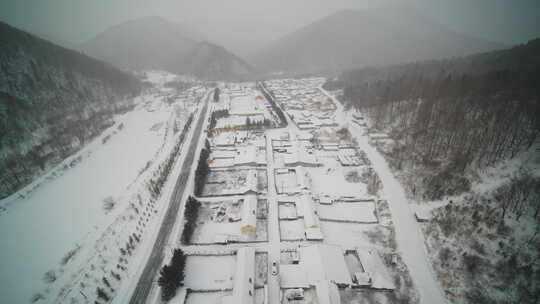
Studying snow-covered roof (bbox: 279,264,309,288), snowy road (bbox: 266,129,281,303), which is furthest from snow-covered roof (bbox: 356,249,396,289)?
snowy road (bbox: 266,129,281,303)

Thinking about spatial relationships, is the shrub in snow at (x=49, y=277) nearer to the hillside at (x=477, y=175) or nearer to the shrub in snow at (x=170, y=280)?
the shrub in snow at (x=170, y=280)

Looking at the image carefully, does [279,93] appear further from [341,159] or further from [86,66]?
[86,66]

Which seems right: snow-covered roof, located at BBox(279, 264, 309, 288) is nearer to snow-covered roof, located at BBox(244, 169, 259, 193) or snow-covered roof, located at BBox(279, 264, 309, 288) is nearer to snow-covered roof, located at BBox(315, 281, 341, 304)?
snow-covered roof, located at BBox(315, 281, 341, 304)

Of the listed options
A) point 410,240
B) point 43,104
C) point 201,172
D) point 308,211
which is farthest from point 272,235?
point 43,104

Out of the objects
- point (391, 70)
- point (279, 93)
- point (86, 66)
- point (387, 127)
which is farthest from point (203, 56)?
point (387, 127)

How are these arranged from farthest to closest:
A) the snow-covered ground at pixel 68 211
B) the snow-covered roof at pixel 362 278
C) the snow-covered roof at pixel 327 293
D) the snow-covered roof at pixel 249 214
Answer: the snow-covered roof at pixel 249 214, the snow-covered ground at pixel 68 211, the snow-covered roof at pixel 362 278, the snow-covered roof at pixel 327 293

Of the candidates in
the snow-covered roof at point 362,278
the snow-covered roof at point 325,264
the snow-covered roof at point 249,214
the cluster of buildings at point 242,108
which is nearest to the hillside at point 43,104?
the cluster of buildings at point 242,108
